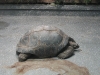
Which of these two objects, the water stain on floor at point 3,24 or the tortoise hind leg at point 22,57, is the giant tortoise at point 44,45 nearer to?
the tortoise hind leg at point 22,57

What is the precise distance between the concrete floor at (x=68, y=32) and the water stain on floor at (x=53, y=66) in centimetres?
13

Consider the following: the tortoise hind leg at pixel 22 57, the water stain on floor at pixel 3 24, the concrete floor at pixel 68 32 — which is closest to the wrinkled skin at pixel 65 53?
the tortoise hind leg at pixel 22 57

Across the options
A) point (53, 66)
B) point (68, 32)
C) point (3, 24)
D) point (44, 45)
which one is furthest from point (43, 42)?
point (3, 24)

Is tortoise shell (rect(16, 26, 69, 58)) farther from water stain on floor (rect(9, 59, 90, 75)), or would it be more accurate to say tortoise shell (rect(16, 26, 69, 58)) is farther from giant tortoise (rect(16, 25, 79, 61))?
water stain on floor (rect(9, 59, 90, 75))

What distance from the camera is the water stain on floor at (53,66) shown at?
3387mm

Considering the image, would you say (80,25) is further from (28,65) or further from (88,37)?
(28,65)

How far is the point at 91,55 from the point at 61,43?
65 centimetres

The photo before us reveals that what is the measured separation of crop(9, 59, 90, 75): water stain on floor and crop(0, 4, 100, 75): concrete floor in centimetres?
13


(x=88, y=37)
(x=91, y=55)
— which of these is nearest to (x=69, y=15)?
(x=88, y=37)

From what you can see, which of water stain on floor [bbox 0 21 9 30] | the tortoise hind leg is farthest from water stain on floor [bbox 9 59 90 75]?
water stain on floor [bbox 0 21 9 30]

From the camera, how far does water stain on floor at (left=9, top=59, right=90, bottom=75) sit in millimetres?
3387

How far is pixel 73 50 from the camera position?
12.9 ft

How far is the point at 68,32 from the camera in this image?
488cm

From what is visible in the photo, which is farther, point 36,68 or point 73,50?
point 73,50
